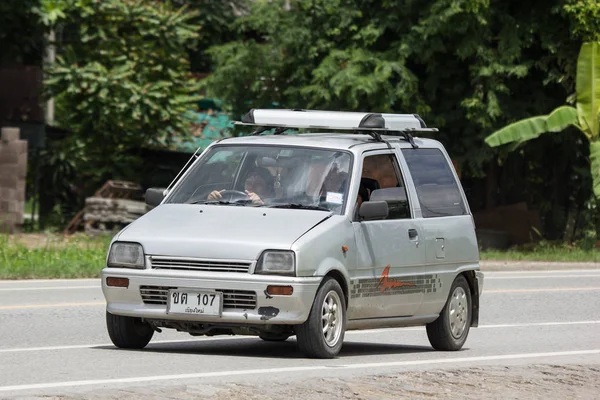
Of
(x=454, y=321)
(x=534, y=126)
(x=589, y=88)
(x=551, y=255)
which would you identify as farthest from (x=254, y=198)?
(x=589, y=88)

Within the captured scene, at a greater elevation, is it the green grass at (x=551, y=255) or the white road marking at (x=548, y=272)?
the green grass at (x=551, y=255)

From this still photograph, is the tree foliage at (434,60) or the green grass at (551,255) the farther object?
the tree foliage at (434,60)

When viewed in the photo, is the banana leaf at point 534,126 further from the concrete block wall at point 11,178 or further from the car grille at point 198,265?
the car grille at point 198,265

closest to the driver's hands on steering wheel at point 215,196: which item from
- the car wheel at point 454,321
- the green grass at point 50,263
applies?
the car wheel at point 454,321

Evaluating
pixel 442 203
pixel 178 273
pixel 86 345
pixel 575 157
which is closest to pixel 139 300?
pixel 178 273

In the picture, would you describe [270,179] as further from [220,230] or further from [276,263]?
[276,263]

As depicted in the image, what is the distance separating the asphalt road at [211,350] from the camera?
345 inches

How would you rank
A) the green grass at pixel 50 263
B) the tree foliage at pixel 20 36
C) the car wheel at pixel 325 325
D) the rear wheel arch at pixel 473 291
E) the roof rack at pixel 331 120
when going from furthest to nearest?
the tree foliage at pixel 20 36
the green grass at pixel 50 263
the rear wheel arch at pixel 473 291
the roof rack at pixel 331 120
the car wheel at pixel 325 325

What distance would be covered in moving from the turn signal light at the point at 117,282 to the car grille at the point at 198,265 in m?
0.23

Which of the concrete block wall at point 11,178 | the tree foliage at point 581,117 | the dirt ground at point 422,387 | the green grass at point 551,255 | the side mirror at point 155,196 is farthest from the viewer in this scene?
the concrete block wall at point 11,178

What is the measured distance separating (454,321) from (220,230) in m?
3.00

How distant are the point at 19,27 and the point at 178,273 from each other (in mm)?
25241

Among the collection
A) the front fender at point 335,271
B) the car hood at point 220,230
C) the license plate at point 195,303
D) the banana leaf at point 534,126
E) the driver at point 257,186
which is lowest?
the license plate at point 195,303

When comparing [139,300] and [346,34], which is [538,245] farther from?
[139,300]
